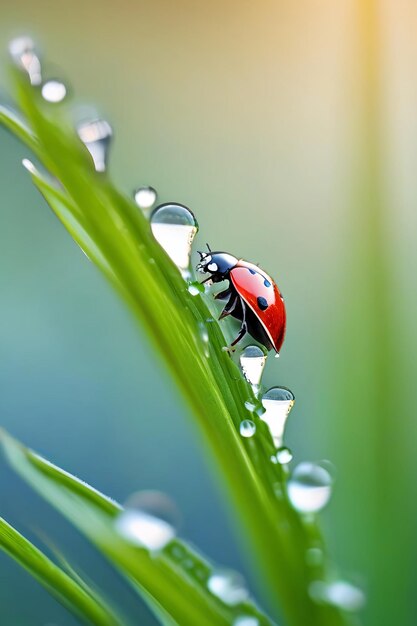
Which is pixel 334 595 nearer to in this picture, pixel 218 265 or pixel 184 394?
pixel 184 394

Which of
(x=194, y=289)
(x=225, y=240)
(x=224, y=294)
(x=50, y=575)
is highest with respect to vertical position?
(x=225, y=240)

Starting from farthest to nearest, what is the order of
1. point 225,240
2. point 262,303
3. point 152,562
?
point 225,240 → point 262,303 → point 152,562

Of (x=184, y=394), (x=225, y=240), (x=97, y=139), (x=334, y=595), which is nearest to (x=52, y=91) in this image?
(x=97, y=139)

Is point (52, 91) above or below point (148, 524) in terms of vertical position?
above

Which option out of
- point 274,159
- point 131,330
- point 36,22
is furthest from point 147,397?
point 36,22

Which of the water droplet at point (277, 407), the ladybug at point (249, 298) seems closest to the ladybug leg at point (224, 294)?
the ladybug at point (249, 298)

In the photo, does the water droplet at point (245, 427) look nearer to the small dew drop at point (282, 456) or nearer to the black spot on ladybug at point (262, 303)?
the small dew drop at point (282, 456)
